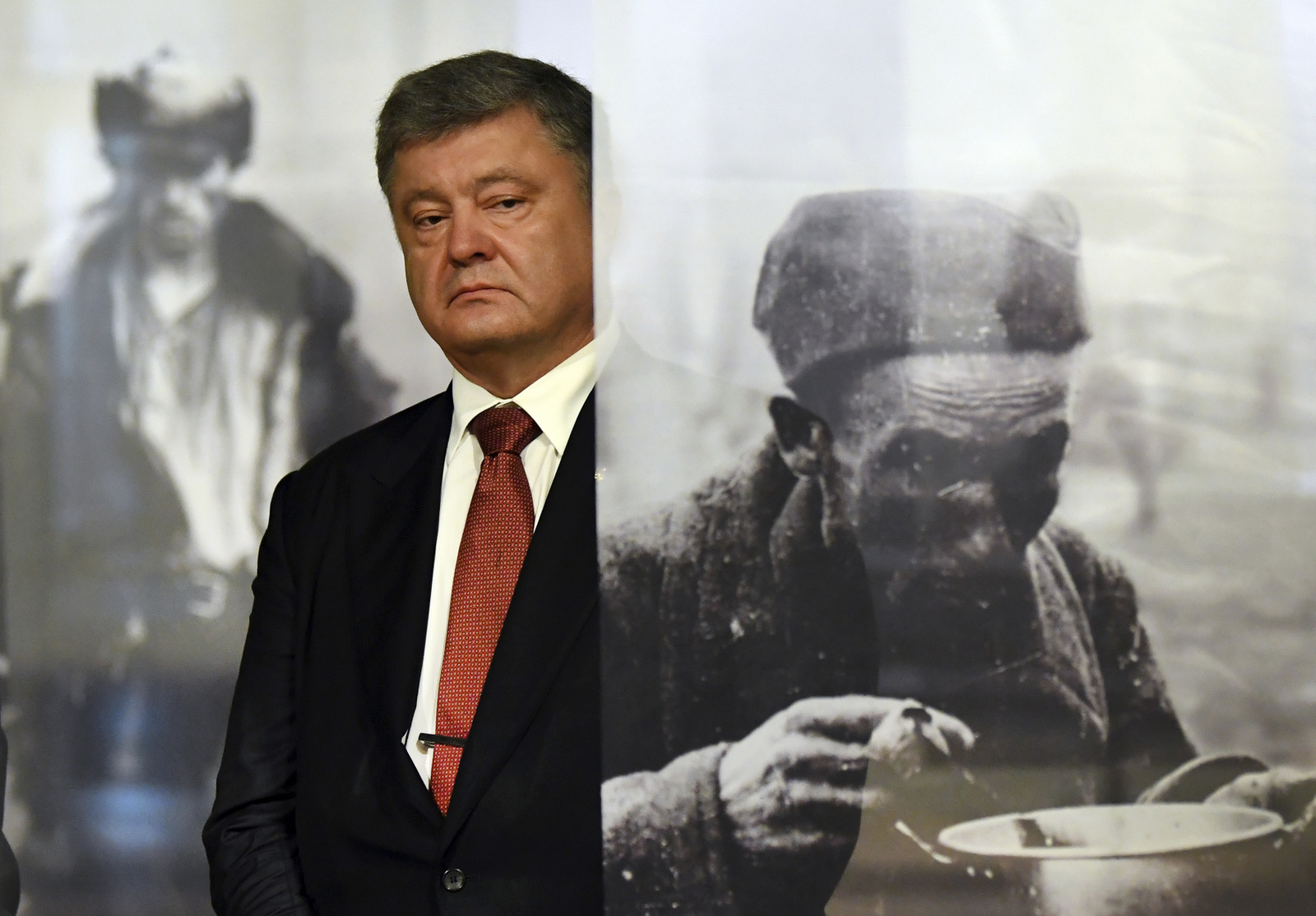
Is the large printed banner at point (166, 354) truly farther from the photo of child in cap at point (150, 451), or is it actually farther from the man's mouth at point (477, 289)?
the man's mouth at point (477, 289)

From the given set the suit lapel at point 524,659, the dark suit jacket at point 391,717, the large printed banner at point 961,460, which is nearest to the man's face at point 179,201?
the dark suit jacket at point 391,717

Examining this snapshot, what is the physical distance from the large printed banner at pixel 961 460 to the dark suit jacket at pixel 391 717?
0.36m

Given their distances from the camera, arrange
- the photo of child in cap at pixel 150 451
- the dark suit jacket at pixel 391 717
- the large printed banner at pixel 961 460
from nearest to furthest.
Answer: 1. the large printed banner at pixel 961 460
2. the dark suit jacket at pixel 391 717
3. the photo of child in cap at pixel 150 451

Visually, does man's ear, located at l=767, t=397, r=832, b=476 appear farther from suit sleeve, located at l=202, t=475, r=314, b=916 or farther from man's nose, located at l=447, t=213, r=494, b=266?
suit sleeve, located at l=202, t=475, r=314, b=916

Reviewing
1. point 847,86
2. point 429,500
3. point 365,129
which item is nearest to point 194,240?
point 365,129

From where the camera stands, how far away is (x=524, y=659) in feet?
3.67

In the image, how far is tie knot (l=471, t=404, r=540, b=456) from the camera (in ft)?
4.27

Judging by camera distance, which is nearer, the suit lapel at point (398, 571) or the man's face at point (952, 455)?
the man's face at point (952, 455)

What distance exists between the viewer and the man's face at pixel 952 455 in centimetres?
75

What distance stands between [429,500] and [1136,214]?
77 cm

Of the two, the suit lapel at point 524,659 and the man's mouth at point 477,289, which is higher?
the man's mouth at point 477,289

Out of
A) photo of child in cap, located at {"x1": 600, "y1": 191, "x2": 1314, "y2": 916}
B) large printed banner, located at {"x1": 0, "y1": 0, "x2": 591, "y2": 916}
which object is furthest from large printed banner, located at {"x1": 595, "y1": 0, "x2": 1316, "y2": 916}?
large printed banner, located at {"x1": 0, "y1": 0, "x2": 591, "y2": 916}

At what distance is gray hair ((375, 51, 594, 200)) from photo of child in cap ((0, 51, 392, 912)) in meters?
0.62

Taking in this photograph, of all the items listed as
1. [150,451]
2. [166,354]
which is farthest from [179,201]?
[150,451]
